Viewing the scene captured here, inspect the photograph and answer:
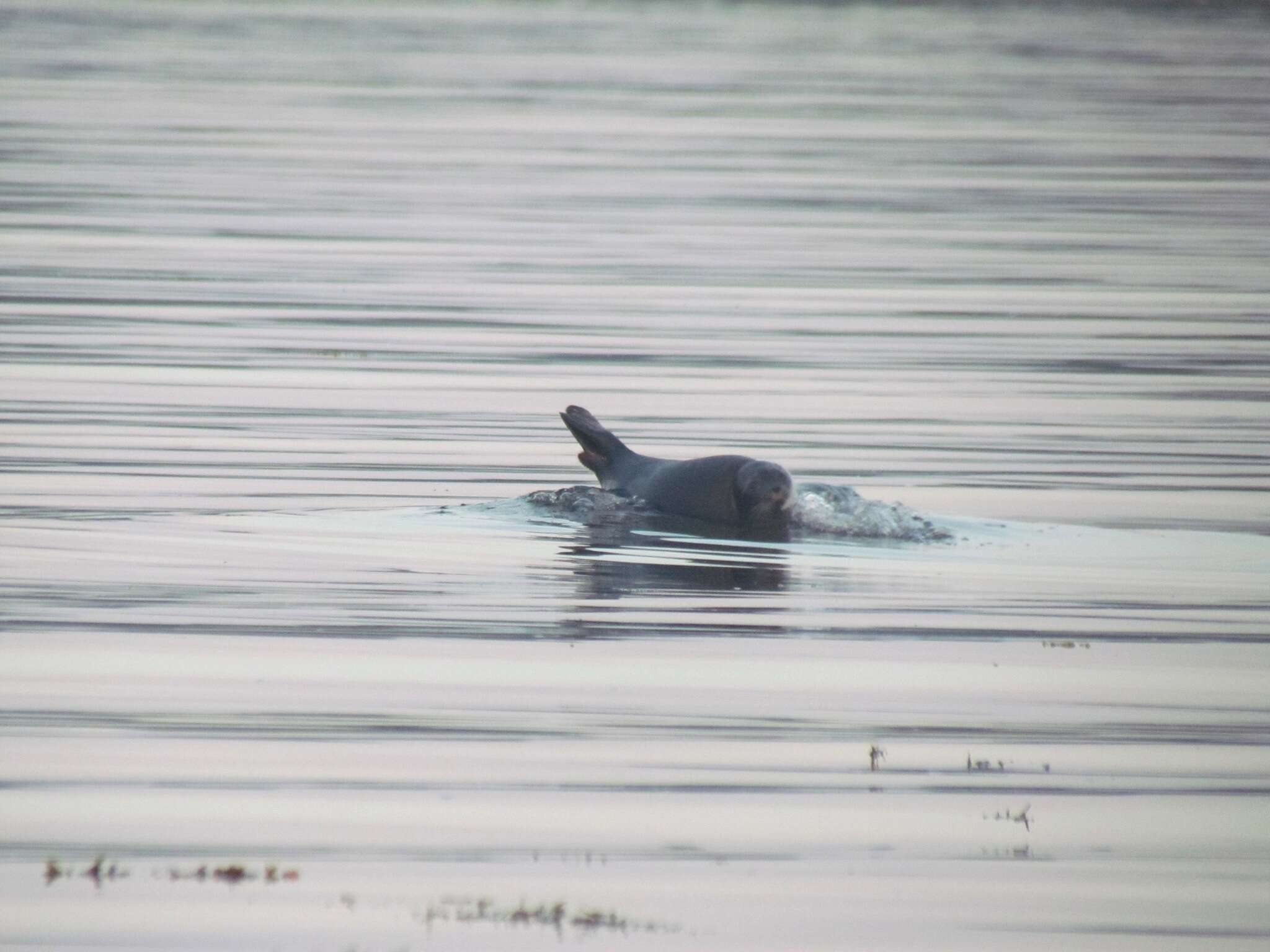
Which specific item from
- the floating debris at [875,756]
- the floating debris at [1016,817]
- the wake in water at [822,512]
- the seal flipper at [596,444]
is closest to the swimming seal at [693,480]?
the seal flipper at [596,444]

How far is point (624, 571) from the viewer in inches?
465

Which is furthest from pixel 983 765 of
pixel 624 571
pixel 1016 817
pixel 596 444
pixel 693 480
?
pixel 596 444

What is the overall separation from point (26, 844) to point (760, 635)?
3.64 m

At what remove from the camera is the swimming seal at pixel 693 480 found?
12742 mm

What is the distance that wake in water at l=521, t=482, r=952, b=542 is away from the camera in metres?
12.7

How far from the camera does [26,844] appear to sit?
743 cm

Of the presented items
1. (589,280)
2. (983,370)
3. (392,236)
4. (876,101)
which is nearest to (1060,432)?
(983,370)

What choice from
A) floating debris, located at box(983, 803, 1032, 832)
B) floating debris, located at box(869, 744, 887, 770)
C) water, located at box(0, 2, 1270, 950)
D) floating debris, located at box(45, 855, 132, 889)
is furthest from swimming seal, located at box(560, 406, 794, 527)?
floating debris, located at box(45, 855, 132, 889)

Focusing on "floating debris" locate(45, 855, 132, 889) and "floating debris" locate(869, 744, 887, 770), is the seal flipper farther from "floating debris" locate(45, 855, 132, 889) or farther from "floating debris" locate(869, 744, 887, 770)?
"floating debris" locate(45, 855, 132, 889)

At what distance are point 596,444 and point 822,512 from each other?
137cm

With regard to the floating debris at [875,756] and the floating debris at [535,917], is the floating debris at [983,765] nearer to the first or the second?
the floating debris at [875,756]

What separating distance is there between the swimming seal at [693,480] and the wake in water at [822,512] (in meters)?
0.11

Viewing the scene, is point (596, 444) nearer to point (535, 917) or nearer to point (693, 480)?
point (693, 480)

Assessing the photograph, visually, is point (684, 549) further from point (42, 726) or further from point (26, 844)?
point (26, 844)
